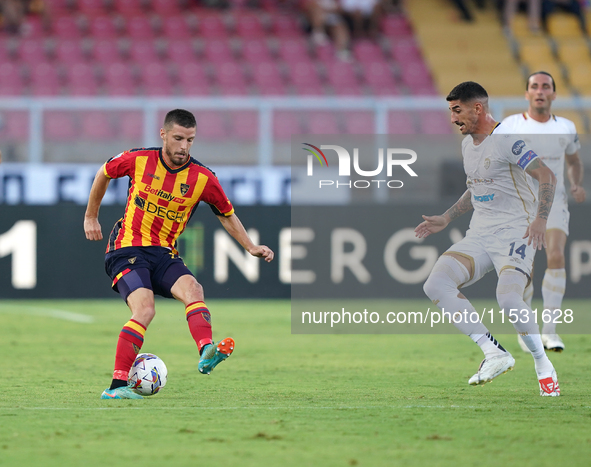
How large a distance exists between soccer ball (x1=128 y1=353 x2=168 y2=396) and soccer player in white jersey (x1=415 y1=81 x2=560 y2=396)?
69.0 inches

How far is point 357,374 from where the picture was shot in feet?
22.6

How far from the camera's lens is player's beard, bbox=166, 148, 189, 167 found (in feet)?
19.3

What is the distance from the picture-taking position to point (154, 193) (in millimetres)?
6027

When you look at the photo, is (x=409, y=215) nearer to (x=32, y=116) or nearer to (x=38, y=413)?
(x=32, y=116)

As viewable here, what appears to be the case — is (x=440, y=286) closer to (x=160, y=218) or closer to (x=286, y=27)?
(x=160, y=218)

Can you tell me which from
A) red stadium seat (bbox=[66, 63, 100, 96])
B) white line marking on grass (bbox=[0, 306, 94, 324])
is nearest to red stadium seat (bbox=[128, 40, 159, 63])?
red stadium seat (bbox=[66, 63, 100, 96])

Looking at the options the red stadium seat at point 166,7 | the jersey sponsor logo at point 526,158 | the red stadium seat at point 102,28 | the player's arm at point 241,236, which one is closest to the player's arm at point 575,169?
the jersey sponsor logo at point 526,158

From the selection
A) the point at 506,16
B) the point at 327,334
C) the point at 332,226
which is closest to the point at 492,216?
the point at 327,334

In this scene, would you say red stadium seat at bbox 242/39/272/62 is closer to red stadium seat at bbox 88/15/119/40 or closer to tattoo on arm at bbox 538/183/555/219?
red stadium seat at bbox 88/15/119/40

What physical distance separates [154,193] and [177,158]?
0.30m

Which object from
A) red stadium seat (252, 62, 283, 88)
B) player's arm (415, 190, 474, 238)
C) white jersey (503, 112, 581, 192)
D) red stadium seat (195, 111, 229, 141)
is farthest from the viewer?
red stadium seat (252, 62, 283, 88)

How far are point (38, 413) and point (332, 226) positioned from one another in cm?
785

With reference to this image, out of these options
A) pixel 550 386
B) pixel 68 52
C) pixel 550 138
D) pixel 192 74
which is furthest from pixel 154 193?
pixel 68 52

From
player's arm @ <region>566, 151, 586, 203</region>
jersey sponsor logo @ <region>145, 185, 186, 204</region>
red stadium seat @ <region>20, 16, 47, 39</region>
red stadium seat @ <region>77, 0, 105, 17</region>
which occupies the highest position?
red stadium seat @ <region>77, 0, 105, 17</region>
